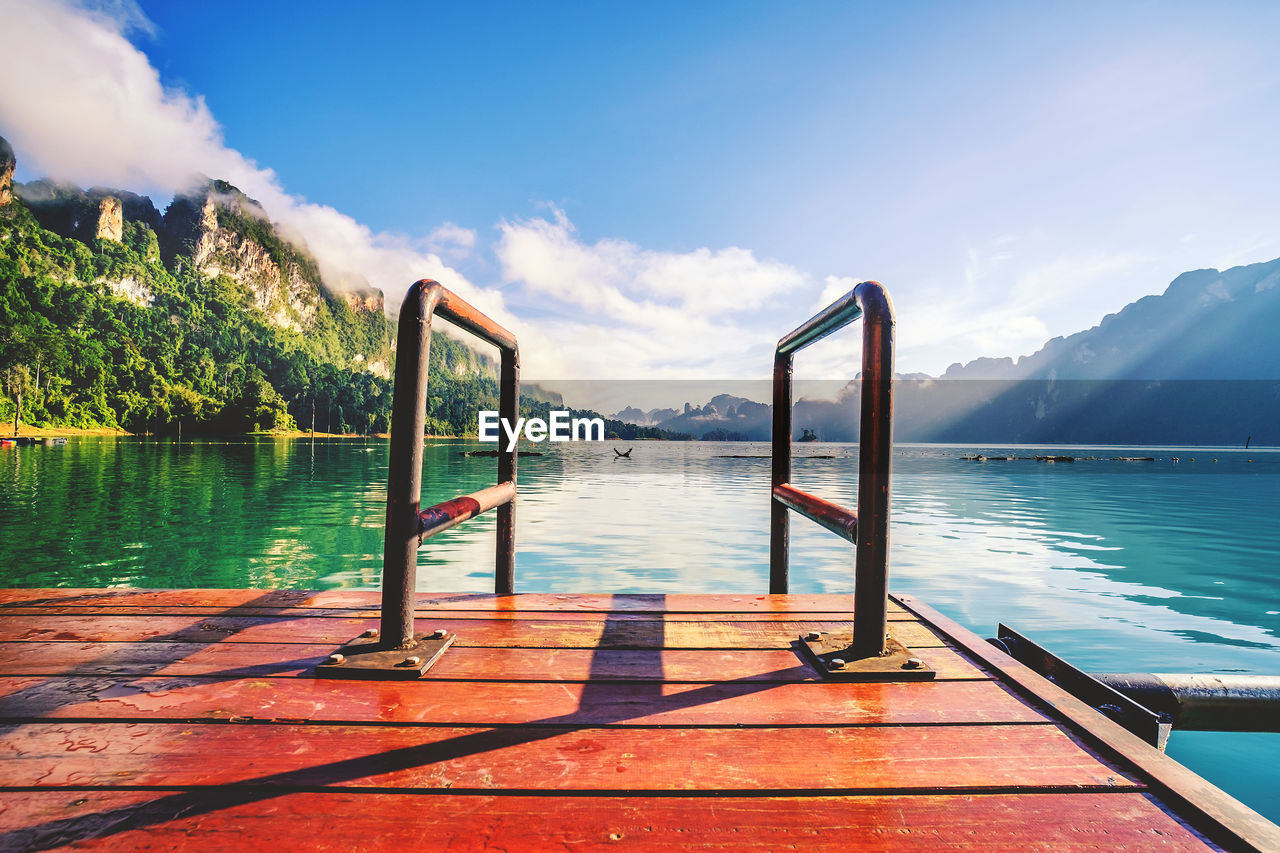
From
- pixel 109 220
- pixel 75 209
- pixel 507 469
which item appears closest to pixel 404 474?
pixel 507 469

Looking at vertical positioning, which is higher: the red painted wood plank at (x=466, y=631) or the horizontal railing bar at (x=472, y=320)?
the horizontal railing bar at (x=472, y=320)

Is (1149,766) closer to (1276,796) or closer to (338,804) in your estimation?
(338,804)

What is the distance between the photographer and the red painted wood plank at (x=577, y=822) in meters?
1.19

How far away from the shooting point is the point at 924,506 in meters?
23.4

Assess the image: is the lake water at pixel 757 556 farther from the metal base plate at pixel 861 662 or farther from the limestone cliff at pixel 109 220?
the limestone cliff at pixel 109 220

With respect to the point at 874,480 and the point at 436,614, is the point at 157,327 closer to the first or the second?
the point at 436,614

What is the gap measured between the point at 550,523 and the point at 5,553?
11.1m

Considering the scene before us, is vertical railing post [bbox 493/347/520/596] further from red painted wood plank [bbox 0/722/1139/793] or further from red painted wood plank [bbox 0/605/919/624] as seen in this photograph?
red painted wood plank [bbox 0/722/1139/793]

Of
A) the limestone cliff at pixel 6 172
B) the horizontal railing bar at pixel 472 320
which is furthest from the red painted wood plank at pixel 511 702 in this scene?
the limestone cliff at pixel 6 172

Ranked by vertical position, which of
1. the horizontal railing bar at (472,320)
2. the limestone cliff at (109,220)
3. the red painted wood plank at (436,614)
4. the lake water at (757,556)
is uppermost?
the limestone cliff at (109,220)

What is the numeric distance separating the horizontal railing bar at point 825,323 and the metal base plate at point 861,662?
4.20ft

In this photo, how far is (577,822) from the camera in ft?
4.11

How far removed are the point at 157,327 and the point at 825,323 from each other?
173m

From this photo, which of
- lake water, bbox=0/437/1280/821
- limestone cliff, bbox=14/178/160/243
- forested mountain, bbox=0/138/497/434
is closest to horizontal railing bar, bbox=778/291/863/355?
lake water, bbox=0/437/1280/821
